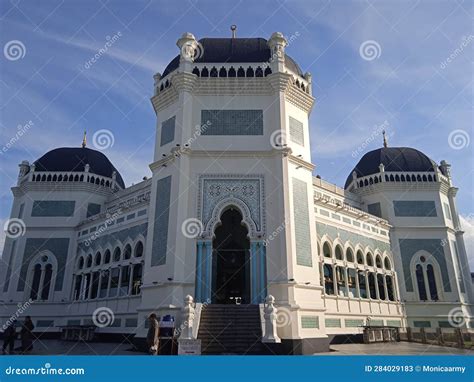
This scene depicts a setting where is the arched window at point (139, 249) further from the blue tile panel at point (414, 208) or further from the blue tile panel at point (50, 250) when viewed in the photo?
the blue tile panel at point (414, 208)

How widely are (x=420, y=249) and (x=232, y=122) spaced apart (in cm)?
Result: 1689

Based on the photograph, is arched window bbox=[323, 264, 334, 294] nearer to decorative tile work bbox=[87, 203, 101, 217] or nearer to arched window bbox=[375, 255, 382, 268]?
arched window bbox=[375, 255, 382, 268]

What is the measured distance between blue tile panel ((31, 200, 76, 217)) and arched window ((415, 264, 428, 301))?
24.3 m

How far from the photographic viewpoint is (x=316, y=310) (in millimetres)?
15062

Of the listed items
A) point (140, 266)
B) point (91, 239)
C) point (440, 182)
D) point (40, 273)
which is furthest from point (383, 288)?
point (40, 273)

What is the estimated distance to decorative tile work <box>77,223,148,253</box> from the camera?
2045 cm

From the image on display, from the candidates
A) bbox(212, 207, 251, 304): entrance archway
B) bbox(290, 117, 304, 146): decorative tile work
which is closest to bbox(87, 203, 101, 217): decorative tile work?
bbox(212, 207, 251, 304): entrance archway

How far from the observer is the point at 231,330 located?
509 inches

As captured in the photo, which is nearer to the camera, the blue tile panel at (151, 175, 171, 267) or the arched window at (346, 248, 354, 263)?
the blue tile panel at (151, 175, 171, 267)

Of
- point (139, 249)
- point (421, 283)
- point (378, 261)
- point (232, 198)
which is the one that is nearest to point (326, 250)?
point (378, 261)

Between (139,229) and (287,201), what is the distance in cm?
926

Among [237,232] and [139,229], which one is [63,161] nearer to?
[139,229]

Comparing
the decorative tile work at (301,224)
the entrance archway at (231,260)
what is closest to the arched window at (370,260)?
the decorative tile work at (301,224)

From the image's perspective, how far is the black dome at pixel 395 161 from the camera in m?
27.9
